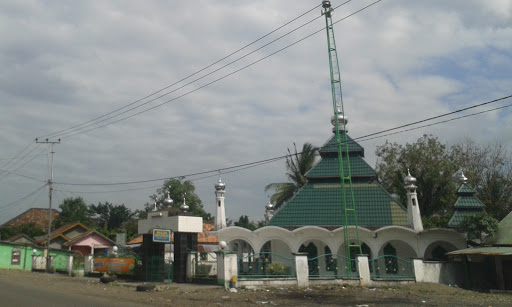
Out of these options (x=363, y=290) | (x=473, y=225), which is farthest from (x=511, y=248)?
(x=363, y=290)

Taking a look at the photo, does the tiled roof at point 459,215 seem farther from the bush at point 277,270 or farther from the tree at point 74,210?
the tree at point 74,210

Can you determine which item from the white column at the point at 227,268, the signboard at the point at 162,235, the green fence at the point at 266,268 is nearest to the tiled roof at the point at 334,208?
the green fence at the point at 266,268

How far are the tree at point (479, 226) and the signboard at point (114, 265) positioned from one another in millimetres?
17532

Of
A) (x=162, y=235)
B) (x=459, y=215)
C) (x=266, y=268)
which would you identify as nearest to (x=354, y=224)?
(x=459, y=215)

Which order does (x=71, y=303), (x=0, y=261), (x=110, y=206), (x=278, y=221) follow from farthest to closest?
(x=110, y=206)
(x=0, y=261)
(x=278, y=221)
(x=71, y=303)

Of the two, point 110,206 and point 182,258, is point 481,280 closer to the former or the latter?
point 182,258

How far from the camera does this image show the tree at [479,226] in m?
23.1

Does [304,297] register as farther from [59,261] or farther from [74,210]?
[74,210]

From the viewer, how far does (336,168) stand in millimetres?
29500

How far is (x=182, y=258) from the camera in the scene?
21875mm

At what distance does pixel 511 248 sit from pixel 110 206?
58470 mm

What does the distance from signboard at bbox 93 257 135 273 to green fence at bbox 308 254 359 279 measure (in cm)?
951

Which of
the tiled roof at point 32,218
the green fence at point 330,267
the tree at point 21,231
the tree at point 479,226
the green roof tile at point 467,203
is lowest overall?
the green fence at point 330,267

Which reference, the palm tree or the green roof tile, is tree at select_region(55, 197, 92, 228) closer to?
the palm tree
